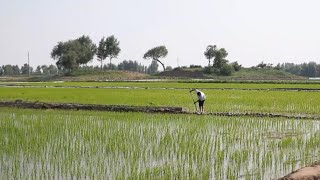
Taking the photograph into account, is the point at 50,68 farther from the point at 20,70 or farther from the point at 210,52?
the point at 210,52

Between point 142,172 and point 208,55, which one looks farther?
point 208,55

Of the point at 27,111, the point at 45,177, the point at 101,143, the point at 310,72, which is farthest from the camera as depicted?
the point at 310,72

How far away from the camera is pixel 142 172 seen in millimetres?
8461

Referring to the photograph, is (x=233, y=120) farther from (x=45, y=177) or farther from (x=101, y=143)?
(x=45, y=177)

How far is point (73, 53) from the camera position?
261 feet

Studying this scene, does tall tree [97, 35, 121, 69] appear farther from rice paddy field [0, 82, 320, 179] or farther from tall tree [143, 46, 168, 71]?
rice paddy field [0, 82, 320, 179]

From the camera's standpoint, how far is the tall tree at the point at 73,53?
7906 cm

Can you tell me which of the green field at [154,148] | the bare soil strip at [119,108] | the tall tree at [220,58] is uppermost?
the tall tree at [220,58]

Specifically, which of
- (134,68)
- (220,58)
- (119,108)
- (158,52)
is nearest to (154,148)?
(119,108)

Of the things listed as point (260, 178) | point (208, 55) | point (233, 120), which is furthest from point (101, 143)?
point (208, 55)

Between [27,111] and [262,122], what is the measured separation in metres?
11.1

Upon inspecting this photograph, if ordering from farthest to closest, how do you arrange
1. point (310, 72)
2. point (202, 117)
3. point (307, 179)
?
point (310, 72)
point (202, 117)
point (307, 179)

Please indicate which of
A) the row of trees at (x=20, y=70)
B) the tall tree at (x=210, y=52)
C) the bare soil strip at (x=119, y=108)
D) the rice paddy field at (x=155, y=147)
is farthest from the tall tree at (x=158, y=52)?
the rice paddy field at (x=155, y=147)

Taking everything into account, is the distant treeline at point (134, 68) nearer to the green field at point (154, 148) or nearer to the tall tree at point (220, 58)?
the tall tree at point (220, 58)
